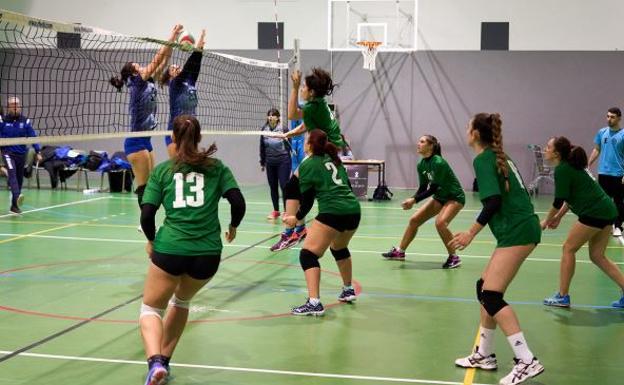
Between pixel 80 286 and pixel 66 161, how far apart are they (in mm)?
11774

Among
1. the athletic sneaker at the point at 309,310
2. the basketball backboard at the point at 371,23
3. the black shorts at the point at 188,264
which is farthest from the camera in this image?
the basketball backboard at the point at 371,23

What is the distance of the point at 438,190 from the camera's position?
32.9 feet

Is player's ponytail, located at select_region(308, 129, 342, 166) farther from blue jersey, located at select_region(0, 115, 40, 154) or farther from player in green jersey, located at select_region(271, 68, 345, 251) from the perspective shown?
blue jersey, located at select_region(0, 115, 40, 154)

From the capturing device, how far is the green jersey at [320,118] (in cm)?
815

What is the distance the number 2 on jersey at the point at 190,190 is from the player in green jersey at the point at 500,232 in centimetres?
175

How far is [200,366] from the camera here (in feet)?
19.3

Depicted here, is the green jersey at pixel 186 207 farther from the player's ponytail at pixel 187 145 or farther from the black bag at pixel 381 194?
the black bag at pixel 381 194

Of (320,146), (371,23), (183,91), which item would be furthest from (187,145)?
(371,23)

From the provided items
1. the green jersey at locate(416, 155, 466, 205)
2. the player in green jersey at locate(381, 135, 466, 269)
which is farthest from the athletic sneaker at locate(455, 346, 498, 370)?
the green jersey at locate(416, 155, 466, 205)

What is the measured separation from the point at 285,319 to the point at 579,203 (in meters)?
2.88

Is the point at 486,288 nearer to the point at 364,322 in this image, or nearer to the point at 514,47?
the point at 364,322

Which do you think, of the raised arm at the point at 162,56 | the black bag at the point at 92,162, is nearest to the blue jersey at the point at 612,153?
the raised arm at the point at 162,56

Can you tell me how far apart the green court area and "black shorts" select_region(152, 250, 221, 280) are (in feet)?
2.78

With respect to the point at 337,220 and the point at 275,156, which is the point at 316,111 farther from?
the point at 275,156
